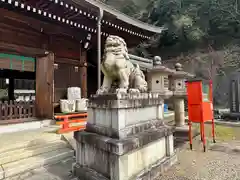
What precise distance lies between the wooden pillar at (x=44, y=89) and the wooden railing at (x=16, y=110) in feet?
0.88

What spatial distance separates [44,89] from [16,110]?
122cm

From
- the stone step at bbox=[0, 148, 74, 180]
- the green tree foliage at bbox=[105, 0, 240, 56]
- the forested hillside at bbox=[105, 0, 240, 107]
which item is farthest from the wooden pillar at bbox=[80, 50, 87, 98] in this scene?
the green tree foliage at bbox=[105, 0, 240, 56]

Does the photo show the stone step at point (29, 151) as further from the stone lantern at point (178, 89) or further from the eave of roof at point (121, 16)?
the eave of roof at point (121, 16)

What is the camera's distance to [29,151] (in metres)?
3.53

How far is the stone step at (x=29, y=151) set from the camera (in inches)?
127

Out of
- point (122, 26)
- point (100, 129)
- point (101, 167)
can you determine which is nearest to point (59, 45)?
point (122, 26)

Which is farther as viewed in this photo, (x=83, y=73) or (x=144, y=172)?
(x=83, y=73)

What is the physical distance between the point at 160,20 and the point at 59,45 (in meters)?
17.8

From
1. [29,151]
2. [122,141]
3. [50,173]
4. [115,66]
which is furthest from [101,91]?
[29,151]

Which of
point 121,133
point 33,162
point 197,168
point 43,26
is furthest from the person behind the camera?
point 43,26

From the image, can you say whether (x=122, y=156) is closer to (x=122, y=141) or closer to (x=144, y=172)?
(x=122, y=141)

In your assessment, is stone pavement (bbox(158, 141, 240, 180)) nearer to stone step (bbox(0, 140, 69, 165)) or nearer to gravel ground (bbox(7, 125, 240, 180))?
gravel ground (bbox(7, 125, 240, 180))

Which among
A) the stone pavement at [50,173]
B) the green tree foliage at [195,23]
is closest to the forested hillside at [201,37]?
the green tree foliage at [195,23]

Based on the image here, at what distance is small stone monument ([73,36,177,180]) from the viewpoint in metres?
2.33
